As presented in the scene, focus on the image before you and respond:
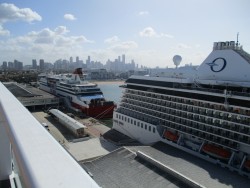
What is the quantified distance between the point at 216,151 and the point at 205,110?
8.51 ft

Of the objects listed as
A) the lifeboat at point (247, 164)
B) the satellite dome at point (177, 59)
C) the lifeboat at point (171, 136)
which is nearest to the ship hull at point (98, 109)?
the satellite dome at point (177, 59)

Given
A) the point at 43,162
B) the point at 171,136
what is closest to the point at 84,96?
the point at 171,136

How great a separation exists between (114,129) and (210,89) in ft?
38.0

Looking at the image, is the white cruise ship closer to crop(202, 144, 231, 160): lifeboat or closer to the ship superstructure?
crop(202, 144, 231, 160): lifeboat

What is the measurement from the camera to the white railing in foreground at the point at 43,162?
2.13 m

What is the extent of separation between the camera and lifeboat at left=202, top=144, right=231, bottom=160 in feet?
46.7

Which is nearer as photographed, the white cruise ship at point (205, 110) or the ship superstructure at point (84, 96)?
the white cruise ship at point (205, 110)

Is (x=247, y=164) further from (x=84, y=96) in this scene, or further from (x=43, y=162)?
(x=84, y=96)

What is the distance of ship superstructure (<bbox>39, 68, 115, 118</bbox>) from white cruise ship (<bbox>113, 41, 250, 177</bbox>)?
37.3 feet

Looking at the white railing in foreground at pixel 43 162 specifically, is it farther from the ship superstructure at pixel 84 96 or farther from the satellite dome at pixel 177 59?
the ship superstructure at pixel 84 96

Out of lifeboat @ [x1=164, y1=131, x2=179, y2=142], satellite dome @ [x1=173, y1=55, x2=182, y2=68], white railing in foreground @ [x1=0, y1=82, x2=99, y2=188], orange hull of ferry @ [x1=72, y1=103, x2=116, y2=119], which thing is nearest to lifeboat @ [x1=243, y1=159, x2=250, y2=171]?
lifeboat @ [x1=164, y1=131, x2=179, y2=142]

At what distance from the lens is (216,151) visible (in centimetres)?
1466

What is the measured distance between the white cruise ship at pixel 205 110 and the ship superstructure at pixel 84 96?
11.4 m

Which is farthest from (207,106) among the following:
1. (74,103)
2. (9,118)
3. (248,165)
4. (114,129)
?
(74,103)
